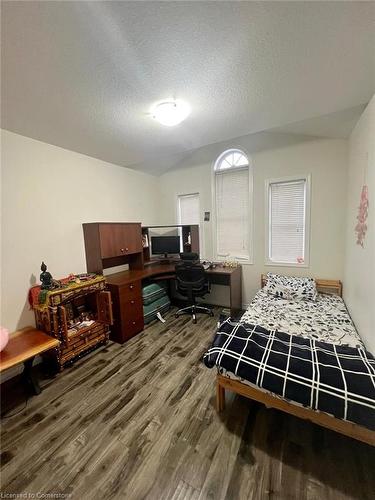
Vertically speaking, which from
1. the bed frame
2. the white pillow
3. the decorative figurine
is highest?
the decorative figurine

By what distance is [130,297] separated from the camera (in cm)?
288

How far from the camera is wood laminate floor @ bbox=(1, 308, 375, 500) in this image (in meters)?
1.23

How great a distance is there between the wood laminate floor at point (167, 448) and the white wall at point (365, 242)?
0.91 metres

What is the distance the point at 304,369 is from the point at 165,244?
303cm

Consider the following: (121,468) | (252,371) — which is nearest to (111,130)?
(252,371)

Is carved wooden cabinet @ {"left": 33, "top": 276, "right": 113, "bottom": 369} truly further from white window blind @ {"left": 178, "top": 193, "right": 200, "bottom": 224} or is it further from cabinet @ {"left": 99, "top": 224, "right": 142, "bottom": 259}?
white window blind @ {"left": 178, "top": 193, "right": 200, "bottom": 224}

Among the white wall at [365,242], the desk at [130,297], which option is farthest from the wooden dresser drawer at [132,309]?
the white wall at [365,242]

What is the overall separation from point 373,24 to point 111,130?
7.57ft

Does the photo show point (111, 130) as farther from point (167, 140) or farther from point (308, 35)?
point (308, 35)

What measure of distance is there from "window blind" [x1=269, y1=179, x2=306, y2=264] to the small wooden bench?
3.26 metres

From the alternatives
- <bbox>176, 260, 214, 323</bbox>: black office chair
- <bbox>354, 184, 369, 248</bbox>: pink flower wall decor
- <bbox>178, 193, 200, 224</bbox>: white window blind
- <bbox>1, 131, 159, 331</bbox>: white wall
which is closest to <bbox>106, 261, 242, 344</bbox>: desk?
<bbox>176, 260, 214, 323</bbox>: black office chair

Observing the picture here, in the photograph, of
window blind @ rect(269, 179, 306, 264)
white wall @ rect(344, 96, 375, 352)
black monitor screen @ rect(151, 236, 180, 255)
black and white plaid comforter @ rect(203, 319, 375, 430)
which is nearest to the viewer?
black and white plaid comforter @ rect(203, 319, 375, 430)

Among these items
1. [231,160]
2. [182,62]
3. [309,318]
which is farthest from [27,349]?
[231,160]

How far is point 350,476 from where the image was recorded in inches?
48.8
